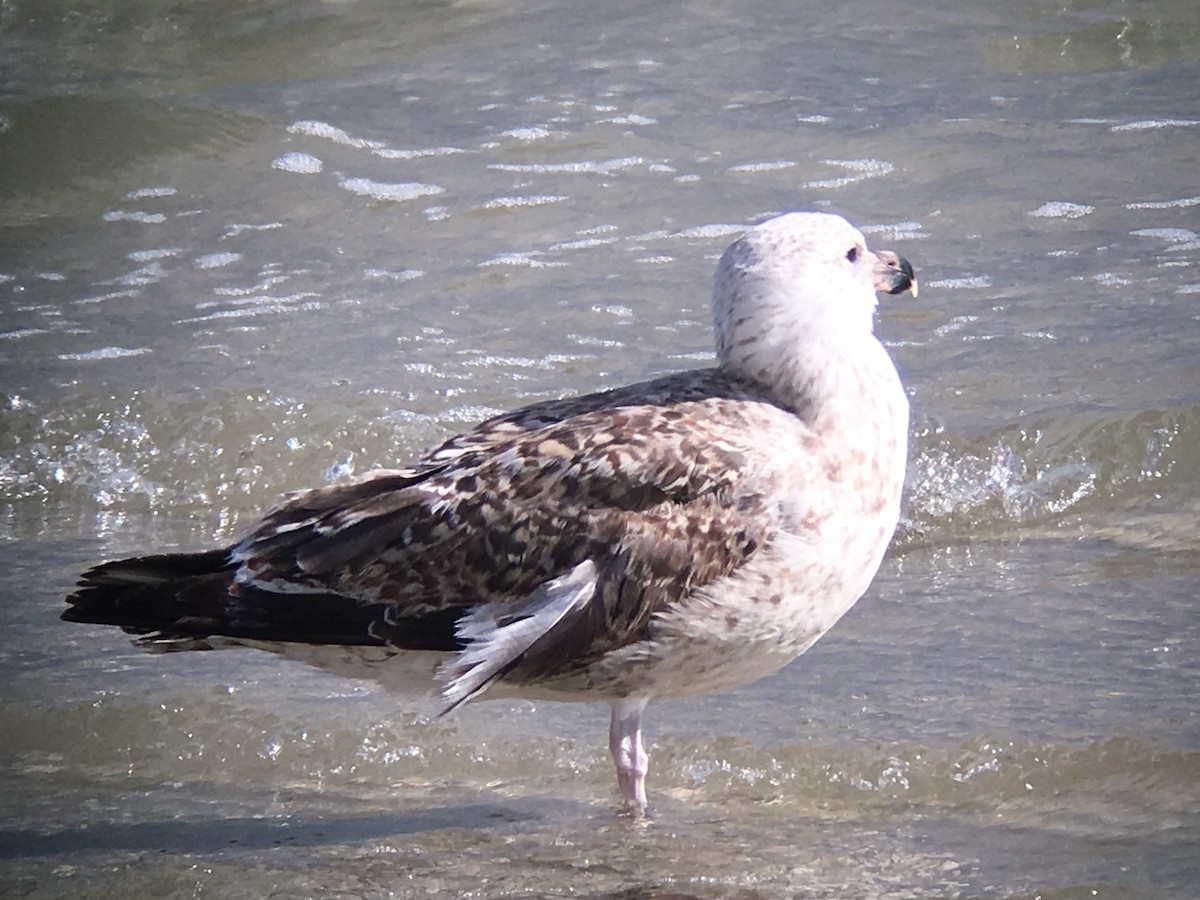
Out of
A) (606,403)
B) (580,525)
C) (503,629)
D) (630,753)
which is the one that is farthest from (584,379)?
(503,629)

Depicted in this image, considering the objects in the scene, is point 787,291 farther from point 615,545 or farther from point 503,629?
point 503,629

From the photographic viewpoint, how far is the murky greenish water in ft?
14.5

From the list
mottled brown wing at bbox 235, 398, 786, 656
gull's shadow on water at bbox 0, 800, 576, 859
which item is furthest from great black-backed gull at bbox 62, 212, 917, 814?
gull's shadow on water at bbox 0, 800, 576, 859

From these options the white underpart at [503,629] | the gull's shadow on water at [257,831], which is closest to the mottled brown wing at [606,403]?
the white underpart at [503,629]

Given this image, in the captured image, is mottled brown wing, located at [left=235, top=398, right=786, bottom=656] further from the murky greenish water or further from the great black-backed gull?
the murky greenish water

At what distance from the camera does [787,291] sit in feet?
15.1

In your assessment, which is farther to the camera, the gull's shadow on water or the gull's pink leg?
the gull's pink leg

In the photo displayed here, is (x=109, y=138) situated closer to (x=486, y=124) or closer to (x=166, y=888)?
(x=486, y=124)

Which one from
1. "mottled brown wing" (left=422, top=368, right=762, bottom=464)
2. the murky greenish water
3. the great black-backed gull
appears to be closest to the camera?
the great black-backed gull

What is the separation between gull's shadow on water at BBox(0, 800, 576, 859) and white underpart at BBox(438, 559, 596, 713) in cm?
43

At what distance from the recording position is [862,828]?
14.3ft

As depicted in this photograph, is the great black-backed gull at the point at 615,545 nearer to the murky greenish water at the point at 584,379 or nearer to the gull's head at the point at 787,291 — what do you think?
the gull's head at the point at 787,291

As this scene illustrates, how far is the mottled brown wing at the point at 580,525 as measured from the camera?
14.1 ft

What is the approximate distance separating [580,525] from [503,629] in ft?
1.02
